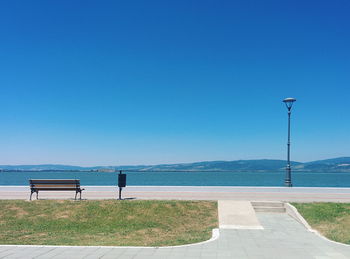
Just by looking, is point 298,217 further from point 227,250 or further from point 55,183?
point 55,183

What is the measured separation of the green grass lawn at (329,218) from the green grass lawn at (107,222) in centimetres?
330

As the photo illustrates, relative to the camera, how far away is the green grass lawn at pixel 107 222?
8.73m

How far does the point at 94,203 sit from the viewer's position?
A: 12.6m

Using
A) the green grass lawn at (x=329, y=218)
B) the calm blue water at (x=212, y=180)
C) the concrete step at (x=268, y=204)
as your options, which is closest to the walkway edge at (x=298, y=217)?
the green grass lawn at (x=329, y=218)

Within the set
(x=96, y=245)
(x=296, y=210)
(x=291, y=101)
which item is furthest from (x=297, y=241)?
(x=291, y=101)

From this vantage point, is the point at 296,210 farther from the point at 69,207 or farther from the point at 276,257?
the point at 69,207

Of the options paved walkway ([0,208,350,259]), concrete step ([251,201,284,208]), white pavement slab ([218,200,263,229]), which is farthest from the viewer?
concrete step ([251,201,284,208])

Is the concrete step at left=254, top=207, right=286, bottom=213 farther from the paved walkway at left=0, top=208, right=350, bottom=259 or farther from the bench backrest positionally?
the bench backrest

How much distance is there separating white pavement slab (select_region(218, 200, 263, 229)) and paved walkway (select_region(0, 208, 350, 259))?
47.4 inches

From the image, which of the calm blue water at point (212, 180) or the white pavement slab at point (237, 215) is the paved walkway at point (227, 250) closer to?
the white pavement slab at point (237, 215)

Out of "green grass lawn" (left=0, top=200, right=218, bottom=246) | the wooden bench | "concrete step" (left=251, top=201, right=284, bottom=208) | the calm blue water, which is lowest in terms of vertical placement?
the calm blue water

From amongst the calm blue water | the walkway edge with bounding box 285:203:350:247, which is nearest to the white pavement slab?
the walkway edge with bounding box 285:203:350:247

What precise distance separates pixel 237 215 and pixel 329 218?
→ 3.15m

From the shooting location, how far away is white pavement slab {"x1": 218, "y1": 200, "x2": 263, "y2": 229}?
393 inches
